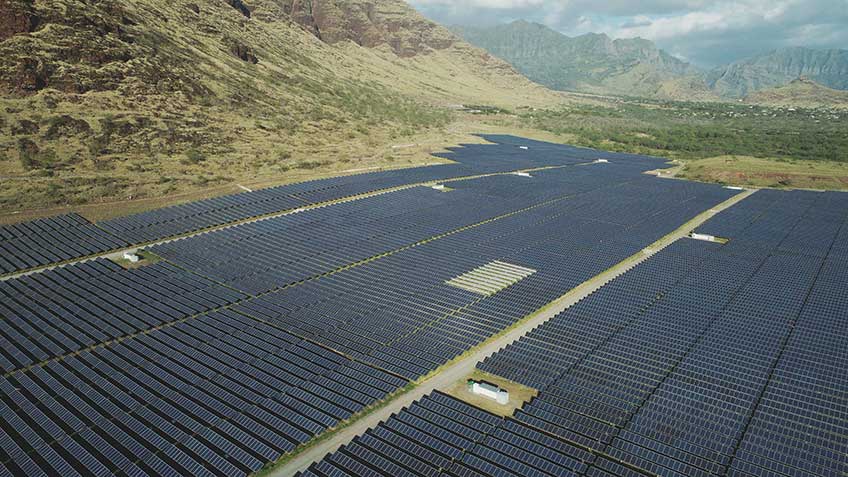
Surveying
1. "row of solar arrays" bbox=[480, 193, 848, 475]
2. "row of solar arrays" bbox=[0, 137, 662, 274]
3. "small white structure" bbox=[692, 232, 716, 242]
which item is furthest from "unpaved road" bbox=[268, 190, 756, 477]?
"row of solar arrays" bbox=[0, 137, 662, 274]

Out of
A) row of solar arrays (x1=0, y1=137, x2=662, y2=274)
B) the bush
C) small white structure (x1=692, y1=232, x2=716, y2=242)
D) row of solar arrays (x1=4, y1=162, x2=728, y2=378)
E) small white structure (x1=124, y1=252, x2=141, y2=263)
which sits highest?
the bush

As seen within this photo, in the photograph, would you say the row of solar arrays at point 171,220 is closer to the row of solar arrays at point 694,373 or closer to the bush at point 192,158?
the bush at point 192,158

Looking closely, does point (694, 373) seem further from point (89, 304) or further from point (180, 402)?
point (89, 304)

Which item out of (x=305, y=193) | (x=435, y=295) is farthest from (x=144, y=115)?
(x=435, y=295)

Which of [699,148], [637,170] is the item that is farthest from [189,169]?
[699,148]

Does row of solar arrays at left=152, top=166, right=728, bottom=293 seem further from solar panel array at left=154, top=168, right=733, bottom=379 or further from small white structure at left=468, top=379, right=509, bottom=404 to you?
small white structure at left=468, top=379, right=509, bottom=404

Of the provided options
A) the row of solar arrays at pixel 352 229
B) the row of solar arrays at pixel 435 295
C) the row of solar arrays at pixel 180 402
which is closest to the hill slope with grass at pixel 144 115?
the row of solar arrays at pixel 352 229
